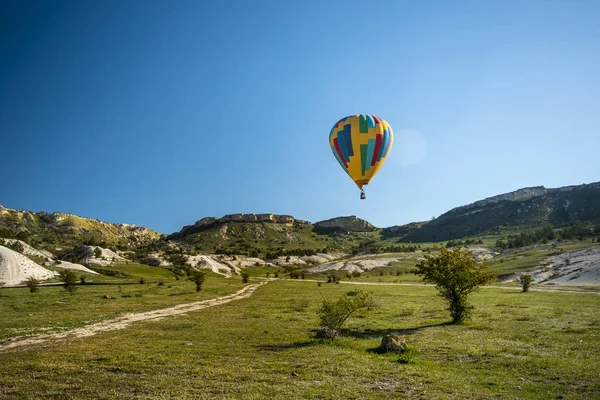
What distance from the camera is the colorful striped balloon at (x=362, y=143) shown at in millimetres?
50906

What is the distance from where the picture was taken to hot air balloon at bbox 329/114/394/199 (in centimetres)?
5091

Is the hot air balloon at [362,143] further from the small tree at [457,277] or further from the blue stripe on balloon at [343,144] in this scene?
the small tree at [457,277]

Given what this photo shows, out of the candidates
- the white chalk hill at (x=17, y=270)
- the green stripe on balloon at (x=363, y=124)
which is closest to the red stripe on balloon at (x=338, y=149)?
the green stripe on balloon at (x=363, y=124)

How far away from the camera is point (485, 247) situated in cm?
19500

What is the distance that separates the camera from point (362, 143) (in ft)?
167

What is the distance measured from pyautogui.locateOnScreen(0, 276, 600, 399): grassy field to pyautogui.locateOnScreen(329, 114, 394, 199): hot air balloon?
937 inches

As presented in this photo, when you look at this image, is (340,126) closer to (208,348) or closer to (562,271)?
(208,348)

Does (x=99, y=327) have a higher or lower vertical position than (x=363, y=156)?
lower

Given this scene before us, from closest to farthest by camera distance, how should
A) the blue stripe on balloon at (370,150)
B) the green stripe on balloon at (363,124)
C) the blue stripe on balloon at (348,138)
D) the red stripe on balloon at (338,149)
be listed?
the green stripe on balloon at (363,124), the blue stripe on balloon at (370,150), the blue stripe on balloon at (348,138), the red stripe on balloon at (338,149)

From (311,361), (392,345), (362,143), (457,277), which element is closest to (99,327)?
→ (311,361)

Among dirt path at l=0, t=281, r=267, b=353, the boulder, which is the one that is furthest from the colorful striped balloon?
the boulder

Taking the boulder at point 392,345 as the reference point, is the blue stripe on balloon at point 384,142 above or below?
above

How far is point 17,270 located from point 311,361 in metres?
107

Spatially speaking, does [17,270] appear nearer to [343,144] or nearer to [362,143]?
[343,144]
